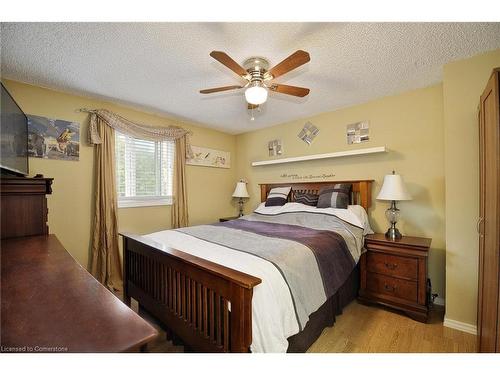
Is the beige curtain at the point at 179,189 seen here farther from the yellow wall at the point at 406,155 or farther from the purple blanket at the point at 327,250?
the yellow wall at the point at 406,155

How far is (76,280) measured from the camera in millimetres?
904

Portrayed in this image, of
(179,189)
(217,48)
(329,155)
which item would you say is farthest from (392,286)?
(179,189)

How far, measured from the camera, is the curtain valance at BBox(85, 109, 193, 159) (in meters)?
2.57

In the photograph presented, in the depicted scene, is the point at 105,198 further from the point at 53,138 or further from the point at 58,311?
the point at 58,311

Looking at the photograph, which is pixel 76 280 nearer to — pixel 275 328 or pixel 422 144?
pixel 275 328

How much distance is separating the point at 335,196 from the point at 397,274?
1.01 meters

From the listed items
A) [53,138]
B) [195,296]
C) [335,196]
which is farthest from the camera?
[335,196]

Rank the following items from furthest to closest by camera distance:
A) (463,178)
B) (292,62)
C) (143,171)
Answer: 1. (143,171)
2. (463,178)
3. (292,62)

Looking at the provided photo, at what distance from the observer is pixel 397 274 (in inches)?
81.3

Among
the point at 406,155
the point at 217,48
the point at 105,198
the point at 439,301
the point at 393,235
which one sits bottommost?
the point at 439,301

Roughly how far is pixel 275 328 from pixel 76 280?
37.2 inches

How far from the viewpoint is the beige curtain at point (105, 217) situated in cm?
255

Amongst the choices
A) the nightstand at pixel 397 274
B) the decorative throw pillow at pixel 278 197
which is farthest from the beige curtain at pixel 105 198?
the nightstand at pixel 397 274

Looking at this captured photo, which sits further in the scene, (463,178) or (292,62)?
(463,178)
